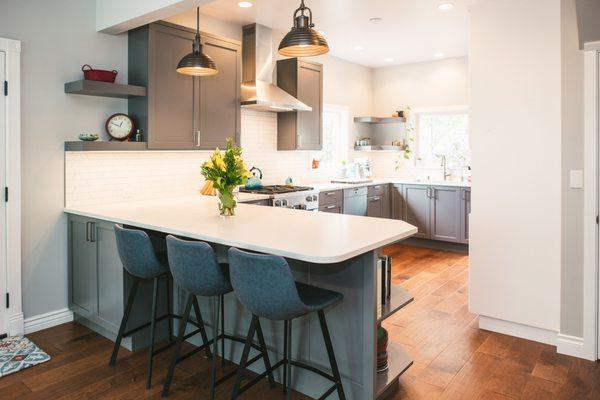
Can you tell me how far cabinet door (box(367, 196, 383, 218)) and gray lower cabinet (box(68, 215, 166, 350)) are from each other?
3.77m

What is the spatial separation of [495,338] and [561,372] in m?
0.60

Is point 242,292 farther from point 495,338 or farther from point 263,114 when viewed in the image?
point 263,114

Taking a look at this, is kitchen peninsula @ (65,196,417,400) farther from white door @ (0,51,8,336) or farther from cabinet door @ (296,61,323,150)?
cabinet door @ (296,61,323,150)

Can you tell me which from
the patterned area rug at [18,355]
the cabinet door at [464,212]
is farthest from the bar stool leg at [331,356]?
the cabinet door at [464,212]

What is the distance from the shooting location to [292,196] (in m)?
4.91

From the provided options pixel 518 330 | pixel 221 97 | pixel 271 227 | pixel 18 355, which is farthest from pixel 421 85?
pixel 18 355

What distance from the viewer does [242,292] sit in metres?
2.15

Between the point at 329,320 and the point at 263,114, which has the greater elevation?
the point at 263,114

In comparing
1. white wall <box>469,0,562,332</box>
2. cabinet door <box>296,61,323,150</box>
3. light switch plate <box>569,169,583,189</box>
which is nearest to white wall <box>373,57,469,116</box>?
cabinet door <box>296,61,323,150</box>

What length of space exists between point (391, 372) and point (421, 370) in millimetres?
416

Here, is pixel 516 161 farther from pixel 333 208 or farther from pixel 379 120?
pixel 379 120

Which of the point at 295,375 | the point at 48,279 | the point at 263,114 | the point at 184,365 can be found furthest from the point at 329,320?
the point at 263,114

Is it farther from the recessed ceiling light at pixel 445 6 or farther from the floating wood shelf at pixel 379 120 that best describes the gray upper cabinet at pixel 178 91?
the floating wood shelf at pixel 379 120

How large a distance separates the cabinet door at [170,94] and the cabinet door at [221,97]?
0.36ft
